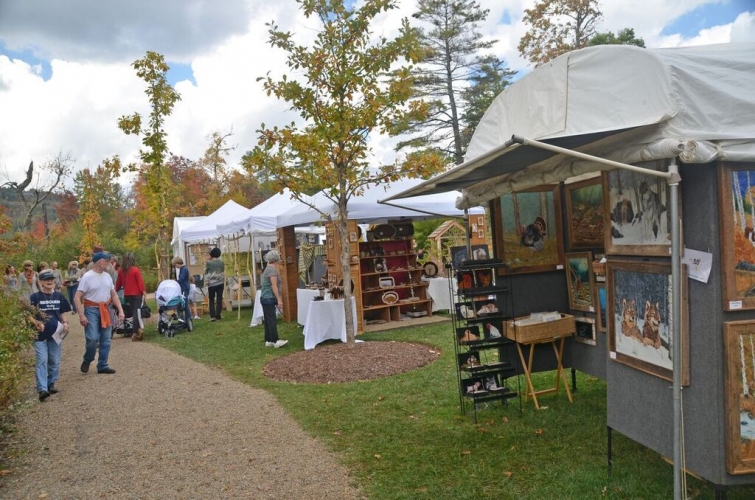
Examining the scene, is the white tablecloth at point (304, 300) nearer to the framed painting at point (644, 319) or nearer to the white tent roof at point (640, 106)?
the white tent roof at point (640, 106)

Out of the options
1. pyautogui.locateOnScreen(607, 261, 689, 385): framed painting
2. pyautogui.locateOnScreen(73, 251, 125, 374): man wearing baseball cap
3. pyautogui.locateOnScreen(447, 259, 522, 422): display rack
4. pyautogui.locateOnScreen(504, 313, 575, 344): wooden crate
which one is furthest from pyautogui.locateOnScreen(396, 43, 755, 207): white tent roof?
pyautogui.locateOnScreen(73, 251, 125, 374): man wearing baseball cap

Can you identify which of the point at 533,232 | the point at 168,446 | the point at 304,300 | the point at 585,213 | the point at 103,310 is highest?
the point at 585,213

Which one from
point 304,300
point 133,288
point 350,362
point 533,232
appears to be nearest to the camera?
point 533,232

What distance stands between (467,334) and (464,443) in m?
1.10

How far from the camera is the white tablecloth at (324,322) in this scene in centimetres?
1016

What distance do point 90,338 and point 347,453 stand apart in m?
5.79

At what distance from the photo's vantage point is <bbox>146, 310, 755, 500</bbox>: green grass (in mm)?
4145

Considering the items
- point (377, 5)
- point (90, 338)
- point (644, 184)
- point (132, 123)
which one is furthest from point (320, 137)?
point (132, 123)

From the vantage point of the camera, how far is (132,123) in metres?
15.7

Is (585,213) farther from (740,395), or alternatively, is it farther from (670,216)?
(740,395)

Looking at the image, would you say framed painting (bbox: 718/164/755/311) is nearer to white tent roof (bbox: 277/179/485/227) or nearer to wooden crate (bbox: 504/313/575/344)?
wooden crate (bbox: 504/313/575/344)

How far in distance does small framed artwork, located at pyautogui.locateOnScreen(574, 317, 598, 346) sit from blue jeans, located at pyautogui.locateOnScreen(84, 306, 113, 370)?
277 inches

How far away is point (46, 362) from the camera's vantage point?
303 inches

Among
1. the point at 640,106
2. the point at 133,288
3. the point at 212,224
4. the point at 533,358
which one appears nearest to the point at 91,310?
the point at 133,288
